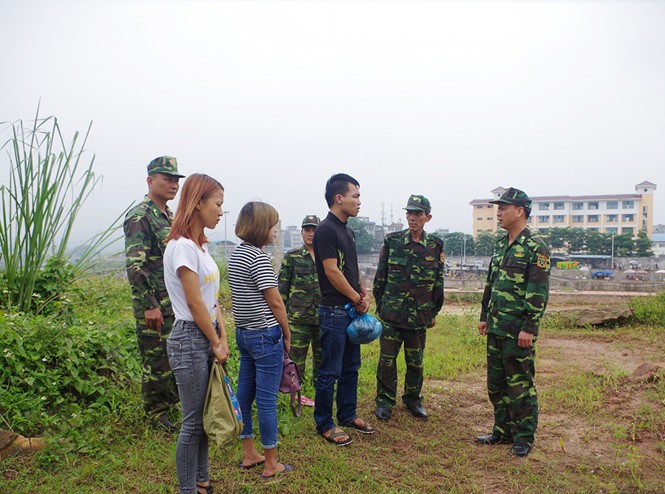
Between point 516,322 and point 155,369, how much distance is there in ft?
8.48

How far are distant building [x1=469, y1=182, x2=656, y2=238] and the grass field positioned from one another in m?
47.5

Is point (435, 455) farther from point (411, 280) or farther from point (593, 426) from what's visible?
point (593, 426)

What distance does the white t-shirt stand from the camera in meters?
2.34

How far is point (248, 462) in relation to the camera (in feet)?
9.87

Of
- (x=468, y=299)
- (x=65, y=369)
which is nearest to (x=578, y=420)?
(x=65, y=369)

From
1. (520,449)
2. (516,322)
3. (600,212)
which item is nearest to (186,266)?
(516,322)

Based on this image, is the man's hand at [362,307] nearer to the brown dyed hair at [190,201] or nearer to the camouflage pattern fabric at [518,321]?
the camouflage pattern fabric at [518,321]

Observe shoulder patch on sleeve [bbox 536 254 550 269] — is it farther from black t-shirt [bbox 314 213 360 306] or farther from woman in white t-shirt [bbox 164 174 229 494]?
woman in white t-shirt [bbox 164 174 229 494]

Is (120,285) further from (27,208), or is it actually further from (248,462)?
(248,462)

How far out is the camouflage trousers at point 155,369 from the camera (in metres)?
3.44

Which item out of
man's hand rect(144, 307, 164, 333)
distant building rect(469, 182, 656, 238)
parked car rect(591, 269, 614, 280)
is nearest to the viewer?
man's hand rect(144, 307, 164, 333)

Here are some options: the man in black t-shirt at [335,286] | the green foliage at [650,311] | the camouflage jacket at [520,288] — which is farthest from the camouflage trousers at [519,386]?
the green foliage at [650,311]

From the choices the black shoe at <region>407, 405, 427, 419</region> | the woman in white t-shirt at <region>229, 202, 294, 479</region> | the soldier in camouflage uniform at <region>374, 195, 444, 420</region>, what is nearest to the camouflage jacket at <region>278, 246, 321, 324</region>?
the soldier in camouflage uniform at <region>374, 195, 444, 420</region>

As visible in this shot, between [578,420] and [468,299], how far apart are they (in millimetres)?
12579
